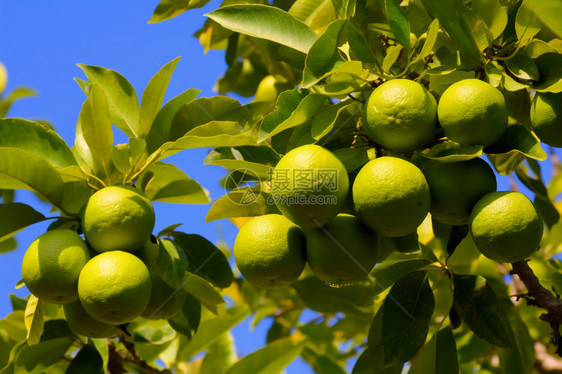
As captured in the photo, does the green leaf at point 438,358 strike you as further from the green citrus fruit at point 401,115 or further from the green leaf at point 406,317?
the green citrus fruit at point 401,115

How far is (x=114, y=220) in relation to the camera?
5.24 ft

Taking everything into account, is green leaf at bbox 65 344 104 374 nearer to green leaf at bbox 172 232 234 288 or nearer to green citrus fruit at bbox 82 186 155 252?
green leaf at bbox 172 232 234 288

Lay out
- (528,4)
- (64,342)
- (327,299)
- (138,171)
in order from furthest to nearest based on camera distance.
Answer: (327,299)
(64,342)
(138,171)
(528,4)

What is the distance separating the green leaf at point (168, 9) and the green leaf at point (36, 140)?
810 mm

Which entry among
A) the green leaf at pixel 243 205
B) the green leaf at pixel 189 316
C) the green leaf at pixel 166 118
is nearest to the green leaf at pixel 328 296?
the green leaf at pixel 189 316

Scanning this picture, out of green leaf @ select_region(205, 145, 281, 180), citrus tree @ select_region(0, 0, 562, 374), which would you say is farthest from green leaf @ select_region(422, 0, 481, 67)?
green leaf @ select_region(205, 145, 281, 180)

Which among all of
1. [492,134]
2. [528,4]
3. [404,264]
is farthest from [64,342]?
[528,4]

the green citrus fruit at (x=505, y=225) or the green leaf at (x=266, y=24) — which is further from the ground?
the green leaf at (x=266, y=24)

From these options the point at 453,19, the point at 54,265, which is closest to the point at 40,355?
the point at 54,265

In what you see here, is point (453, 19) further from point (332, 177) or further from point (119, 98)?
point (119, 98)

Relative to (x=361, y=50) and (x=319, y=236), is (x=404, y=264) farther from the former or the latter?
(x=361, y=50)

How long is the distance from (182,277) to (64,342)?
0.60 meters

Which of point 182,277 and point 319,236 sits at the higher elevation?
point 319,236

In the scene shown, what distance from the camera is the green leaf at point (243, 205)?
5.60 ft
